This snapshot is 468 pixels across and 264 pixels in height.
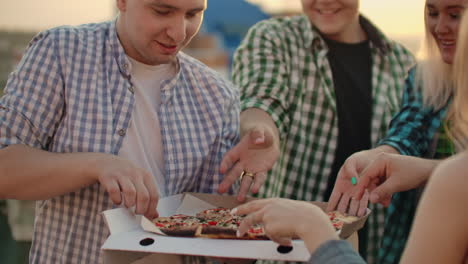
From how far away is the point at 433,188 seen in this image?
0.97 meters

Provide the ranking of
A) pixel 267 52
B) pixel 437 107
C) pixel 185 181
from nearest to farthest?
pixel 185 181 → pixel 437 107 → pixel 267 52

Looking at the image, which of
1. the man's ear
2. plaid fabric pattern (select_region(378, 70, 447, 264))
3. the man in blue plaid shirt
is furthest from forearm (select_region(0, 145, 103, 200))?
plaid fabric pattern (select_region(378, 70, 447, 264))

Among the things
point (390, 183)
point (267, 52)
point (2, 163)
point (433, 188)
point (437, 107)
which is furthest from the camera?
point (267, 52)

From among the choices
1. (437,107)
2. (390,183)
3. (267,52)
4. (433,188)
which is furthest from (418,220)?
Result: (267,52)

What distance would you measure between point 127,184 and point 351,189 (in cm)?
63

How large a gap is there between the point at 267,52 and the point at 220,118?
492 mm

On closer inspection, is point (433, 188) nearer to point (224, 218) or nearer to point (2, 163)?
point (224, 218)

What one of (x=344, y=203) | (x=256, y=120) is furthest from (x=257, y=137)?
(x=344, y=203)

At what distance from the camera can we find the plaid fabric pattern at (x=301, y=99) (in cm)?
211

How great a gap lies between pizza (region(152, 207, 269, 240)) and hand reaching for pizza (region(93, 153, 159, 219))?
0.07 m

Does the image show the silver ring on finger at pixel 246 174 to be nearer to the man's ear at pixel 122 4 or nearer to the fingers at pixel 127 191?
the fingers at pixel 127 191

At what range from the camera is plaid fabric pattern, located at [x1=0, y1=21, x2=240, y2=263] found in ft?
4.92

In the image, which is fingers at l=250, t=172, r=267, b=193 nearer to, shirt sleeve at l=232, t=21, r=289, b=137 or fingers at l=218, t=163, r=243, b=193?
fingers at l=218, t=163, r=243, b=193

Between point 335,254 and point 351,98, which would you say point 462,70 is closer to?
point 335,254
